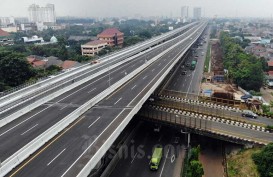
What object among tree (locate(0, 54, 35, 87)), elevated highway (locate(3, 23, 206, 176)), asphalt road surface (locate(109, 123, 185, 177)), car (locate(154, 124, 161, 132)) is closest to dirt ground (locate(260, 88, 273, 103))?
asphalt road surface (locate(109, 123, 185, 177))

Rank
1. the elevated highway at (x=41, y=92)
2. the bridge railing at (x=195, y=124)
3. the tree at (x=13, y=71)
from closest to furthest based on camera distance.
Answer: the bridge railing at (x=195, y=124)
the elevated highway at (x=41, y=92)
the tree at (x=13, y=71)

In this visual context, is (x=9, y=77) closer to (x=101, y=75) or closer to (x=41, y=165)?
(x=101, y=75)

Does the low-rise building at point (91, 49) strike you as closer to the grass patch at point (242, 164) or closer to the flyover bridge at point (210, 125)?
the flyover bridge at point (210, 125)

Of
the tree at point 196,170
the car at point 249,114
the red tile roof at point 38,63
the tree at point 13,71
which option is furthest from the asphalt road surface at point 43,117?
the red tile roof at point 38,63

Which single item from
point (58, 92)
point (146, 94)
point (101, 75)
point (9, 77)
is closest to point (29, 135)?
point (58, 92)

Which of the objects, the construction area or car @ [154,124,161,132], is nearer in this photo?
car @ [154,124,161,132]

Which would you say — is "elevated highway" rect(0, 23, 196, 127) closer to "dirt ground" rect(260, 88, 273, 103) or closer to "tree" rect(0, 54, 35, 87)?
"tree" rect(0, 54, 35, 87)

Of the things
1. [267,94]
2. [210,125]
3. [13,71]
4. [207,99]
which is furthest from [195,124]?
[13,71]
